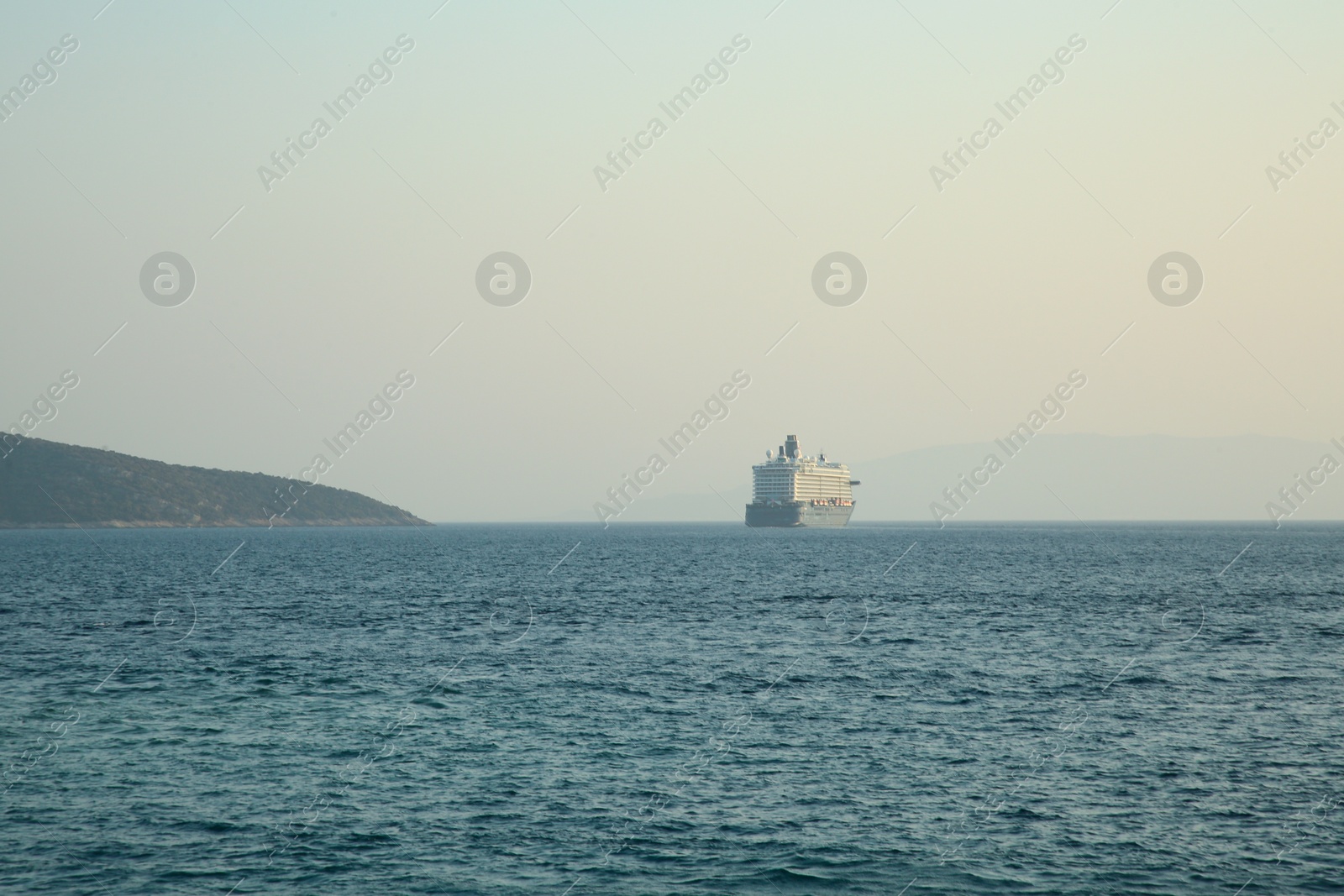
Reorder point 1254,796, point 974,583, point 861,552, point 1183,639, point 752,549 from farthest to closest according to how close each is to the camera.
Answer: point 752,549
point 861,552
point 974,583
point 1183,639
point 1254,796

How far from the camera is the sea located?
1931 centimetres

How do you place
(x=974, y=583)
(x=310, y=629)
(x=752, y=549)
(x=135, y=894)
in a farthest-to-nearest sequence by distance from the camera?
(x=752, y=549) < (x=974, y=583) < (x=310, y=629) < (x=135, y=894)

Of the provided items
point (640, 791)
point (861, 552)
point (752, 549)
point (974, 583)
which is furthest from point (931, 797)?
point (752, 549)

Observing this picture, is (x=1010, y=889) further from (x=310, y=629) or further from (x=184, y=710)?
(x=310, y=629)

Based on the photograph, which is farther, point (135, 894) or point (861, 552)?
point (861, 552)

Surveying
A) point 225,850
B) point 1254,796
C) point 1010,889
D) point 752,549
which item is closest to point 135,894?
point 225,850

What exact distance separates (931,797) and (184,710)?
2229 cm

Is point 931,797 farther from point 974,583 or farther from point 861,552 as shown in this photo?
point 861,552

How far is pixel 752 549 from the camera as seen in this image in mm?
159500

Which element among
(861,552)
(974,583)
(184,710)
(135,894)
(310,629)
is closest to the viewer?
(135,894)

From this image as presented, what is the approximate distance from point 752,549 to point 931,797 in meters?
137

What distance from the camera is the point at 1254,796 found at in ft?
75.9

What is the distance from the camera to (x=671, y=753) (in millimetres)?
26969

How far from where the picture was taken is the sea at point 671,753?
19312mm
